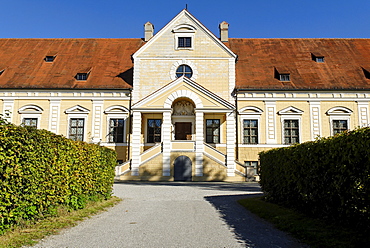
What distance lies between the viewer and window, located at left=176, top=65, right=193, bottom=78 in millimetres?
26172

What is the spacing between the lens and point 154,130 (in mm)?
25641

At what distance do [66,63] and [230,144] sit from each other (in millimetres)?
15802

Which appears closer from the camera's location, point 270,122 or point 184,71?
→ point 270,122

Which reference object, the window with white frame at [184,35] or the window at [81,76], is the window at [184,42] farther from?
the window at [81,76]

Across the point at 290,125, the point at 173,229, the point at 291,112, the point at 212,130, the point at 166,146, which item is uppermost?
the point at 291,112

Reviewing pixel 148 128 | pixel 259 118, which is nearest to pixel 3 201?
pixel 148 128

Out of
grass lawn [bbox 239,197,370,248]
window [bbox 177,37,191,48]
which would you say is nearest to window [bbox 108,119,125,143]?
window [bbox 177,37,191,48]

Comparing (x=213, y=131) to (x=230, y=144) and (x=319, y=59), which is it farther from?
(x=319, y=59)

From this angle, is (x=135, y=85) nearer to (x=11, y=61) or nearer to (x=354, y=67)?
(x=11, y=61)

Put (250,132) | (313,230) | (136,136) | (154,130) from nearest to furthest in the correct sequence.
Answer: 1. (313,230)
2. (136,136)
3. (154,130)
4. (250,132)

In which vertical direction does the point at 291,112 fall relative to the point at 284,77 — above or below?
below

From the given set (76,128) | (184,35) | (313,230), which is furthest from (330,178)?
(76,128)

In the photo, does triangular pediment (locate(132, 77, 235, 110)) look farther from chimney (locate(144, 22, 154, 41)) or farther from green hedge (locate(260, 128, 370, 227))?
green hedge (locate(260, 128, 370, 227))

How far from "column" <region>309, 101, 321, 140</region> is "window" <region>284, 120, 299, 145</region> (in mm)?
1175
